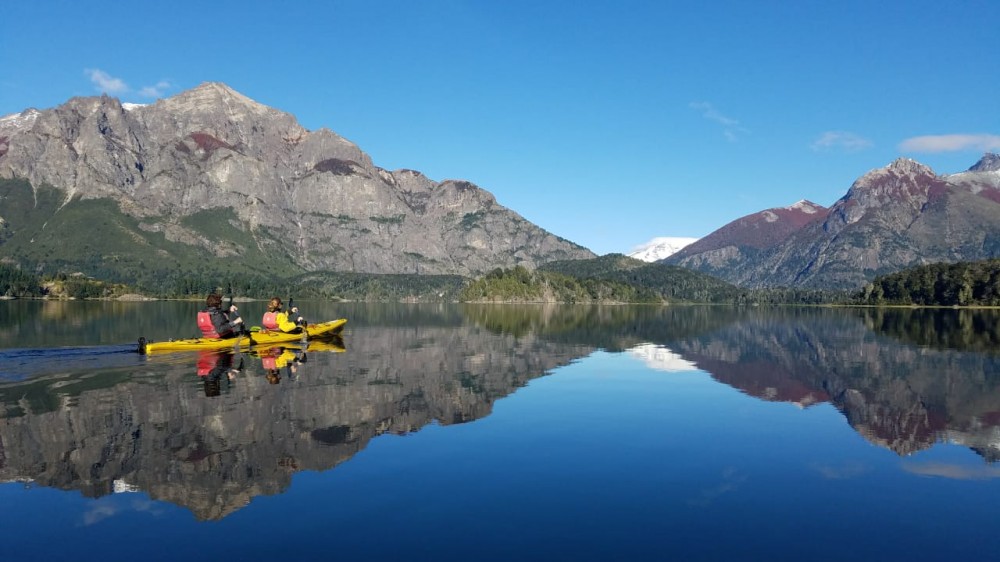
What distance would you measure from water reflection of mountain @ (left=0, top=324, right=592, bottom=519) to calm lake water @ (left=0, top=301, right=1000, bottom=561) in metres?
0.16

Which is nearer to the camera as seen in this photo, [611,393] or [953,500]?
[953,500]

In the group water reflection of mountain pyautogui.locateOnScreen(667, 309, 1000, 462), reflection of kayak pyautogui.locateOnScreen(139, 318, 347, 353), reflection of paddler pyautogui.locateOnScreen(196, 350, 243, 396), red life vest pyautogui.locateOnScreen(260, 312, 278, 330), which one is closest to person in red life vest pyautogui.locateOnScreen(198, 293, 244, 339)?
reflection of kayak pyautogui.locateOnScreen(139, 318, 347, 353)

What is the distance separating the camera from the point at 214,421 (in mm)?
30969

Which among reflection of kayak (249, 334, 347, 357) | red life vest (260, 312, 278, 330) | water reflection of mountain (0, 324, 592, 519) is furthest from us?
red life vest (260, 312, 278, 330)

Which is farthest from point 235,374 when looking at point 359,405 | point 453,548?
point 453,548

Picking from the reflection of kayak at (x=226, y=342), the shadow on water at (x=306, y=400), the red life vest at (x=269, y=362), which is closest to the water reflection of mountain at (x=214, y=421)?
the shadow on water at (x=306, y=400)

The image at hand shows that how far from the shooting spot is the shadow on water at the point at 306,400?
79.5 ft

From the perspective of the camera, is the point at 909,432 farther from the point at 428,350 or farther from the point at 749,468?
the point at 428,350

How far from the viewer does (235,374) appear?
46.4 meters

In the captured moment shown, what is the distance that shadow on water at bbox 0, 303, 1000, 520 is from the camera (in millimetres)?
24219

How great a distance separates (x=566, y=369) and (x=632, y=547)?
37.7m

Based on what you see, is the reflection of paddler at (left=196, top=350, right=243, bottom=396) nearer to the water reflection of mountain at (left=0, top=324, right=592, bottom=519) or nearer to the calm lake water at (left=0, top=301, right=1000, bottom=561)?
the calm lake water at (left=0, top=301, right=1000, bottom=561)

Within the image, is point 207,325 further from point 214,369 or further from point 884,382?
point 884,382

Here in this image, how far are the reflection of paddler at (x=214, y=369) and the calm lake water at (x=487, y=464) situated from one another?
0.54 meters
